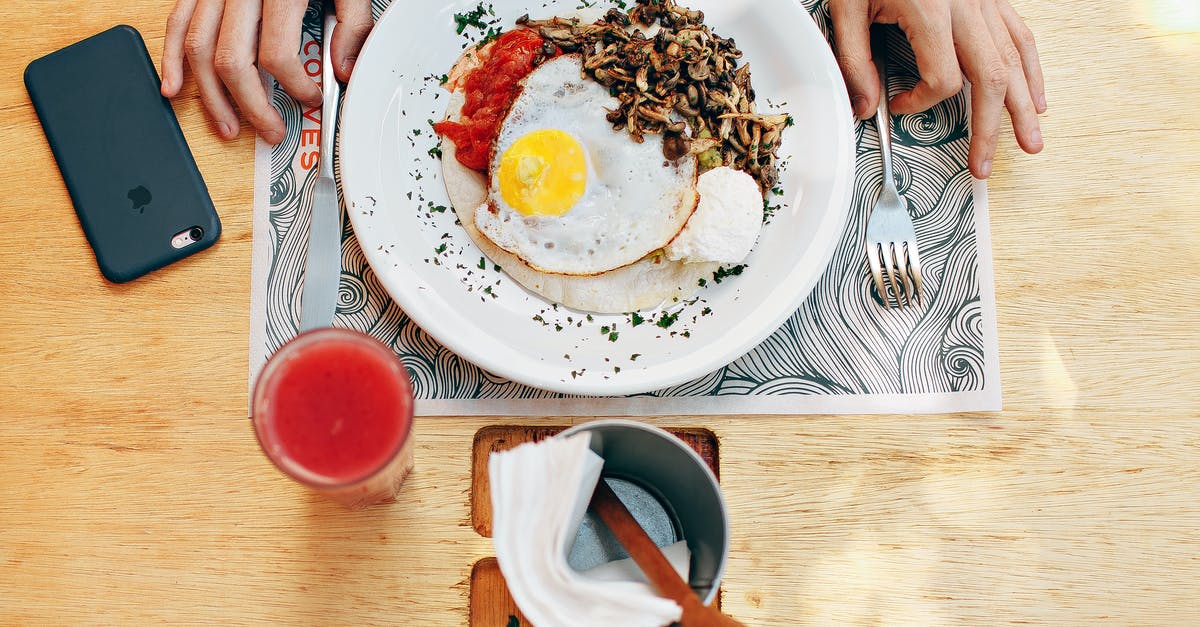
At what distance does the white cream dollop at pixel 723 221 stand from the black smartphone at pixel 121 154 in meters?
1.03

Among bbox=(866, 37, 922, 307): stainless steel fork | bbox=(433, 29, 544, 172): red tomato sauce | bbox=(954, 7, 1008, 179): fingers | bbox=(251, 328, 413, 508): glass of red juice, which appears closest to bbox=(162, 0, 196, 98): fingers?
bbox=(433, 29, 544, 172): red tomato sauce

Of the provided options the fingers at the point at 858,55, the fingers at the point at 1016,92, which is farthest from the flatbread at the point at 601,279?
the fingers at the point at 1016,92

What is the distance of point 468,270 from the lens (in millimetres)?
1628

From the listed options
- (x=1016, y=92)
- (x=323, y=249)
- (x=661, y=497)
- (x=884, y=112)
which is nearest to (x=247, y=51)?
(x=323, y=249)

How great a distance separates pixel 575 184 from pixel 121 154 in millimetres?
1001

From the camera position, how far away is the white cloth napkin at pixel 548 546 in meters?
0.99

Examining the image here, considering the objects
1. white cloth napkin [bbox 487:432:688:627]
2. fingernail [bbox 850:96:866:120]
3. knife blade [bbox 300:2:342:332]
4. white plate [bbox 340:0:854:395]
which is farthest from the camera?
fingernail [bbox 850:96:866:120]

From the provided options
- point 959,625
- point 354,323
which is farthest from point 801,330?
point 354,323

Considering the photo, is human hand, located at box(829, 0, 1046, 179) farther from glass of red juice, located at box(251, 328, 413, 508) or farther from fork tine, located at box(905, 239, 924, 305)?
glass of red juice, located at box(251, 328, 413, 508)

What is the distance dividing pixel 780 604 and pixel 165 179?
1586mm

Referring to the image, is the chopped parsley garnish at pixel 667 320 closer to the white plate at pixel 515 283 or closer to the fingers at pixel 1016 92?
the white plate at pixel 515 283

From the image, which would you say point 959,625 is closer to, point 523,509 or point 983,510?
point 983,510

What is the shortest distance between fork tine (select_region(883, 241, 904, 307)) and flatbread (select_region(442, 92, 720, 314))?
15.2 inches

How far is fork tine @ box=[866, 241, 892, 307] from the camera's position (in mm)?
1654
